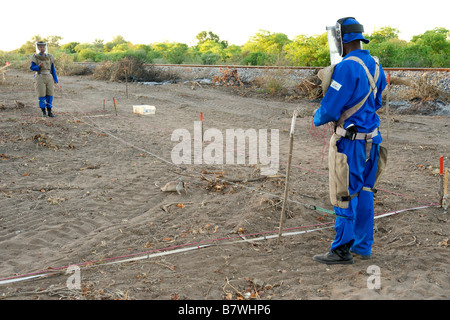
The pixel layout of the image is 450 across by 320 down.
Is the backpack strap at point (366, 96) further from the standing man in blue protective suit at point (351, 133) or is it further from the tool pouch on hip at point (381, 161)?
the tool pouch on hip at point (381, 161)

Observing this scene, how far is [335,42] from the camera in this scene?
3676mm


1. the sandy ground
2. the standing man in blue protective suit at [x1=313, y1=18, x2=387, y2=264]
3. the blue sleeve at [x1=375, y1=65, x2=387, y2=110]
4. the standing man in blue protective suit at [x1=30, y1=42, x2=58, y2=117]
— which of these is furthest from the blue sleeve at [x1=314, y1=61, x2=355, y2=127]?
the standing man in blue protective suit at [x1=30, y1=42, x2=58, y2=117]

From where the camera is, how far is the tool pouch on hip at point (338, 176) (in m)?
3.49

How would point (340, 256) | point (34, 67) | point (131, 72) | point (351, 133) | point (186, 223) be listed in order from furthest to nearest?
point (131, 72) → point (34, 67) → point (186, 223) → point (340, 256) → point (351, 133)

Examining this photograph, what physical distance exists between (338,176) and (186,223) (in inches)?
80.5

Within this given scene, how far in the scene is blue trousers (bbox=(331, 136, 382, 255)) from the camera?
355 cm

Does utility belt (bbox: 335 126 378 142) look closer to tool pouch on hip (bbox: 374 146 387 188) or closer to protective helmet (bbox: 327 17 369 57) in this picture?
tool pouch on hip (bbox: 374 146 387 188)

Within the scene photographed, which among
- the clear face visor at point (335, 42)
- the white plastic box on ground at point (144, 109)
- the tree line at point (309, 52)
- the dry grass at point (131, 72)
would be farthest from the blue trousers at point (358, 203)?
the dry grass at point (131, 72)

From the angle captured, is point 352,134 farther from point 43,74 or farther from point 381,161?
point 43,74

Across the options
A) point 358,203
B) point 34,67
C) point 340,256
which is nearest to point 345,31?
point 358,203

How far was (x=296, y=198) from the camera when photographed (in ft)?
17.8

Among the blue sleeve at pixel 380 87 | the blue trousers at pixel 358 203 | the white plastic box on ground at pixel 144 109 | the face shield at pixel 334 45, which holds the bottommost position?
the blue trousers at pixel 358 203

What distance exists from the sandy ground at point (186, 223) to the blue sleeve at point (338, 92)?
4.65 feet
